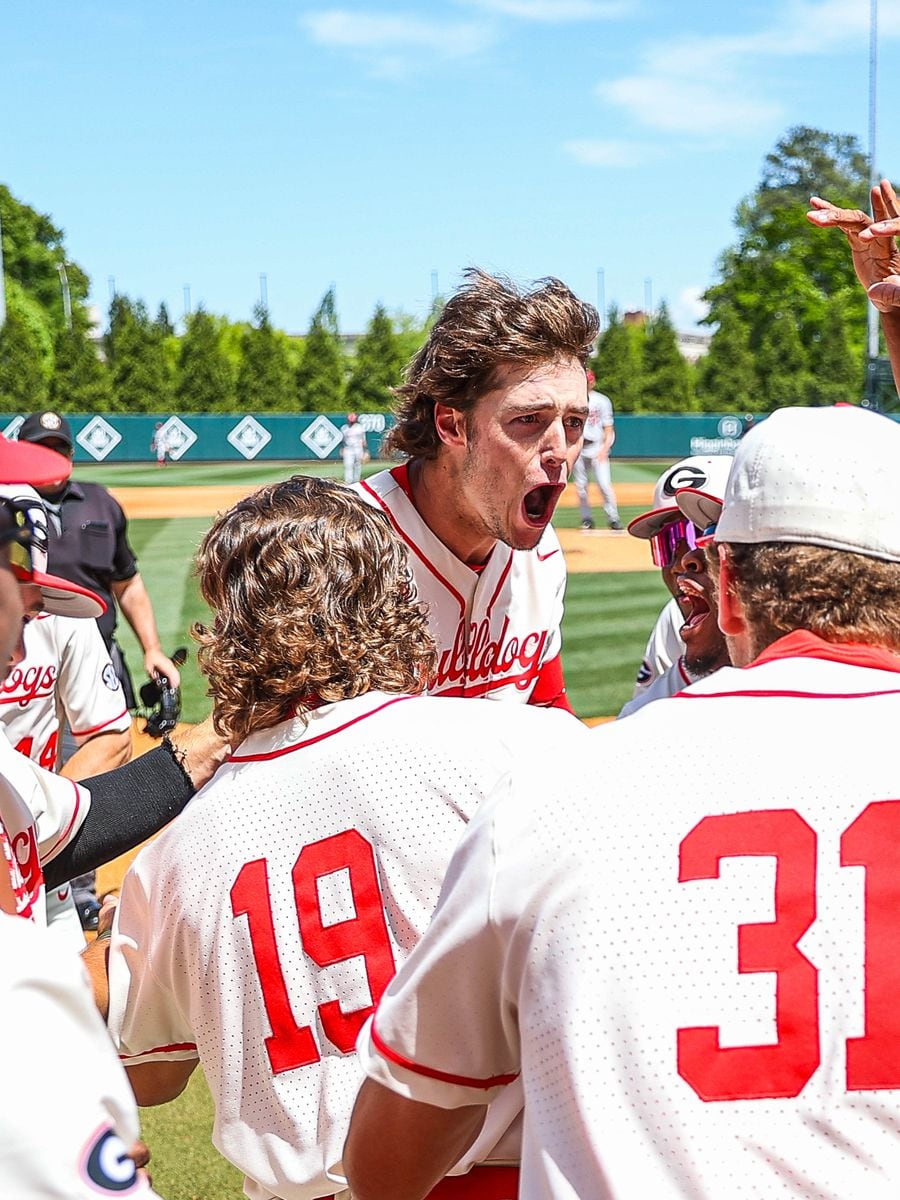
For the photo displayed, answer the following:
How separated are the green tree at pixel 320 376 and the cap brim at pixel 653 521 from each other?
39128 mm

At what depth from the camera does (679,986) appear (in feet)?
4.69

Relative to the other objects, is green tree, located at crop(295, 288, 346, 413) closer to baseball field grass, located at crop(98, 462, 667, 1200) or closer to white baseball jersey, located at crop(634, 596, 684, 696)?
baseball field grass, located at crop(98, 462, 667, 1200)

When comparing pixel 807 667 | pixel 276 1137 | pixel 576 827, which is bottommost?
pixel 276 1137

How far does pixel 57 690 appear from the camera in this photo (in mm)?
4848

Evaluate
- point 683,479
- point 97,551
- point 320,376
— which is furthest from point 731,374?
point 683,479

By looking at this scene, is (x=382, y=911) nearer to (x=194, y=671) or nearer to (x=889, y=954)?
(x=889, y=954)

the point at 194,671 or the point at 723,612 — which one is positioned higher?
the point at 723,612

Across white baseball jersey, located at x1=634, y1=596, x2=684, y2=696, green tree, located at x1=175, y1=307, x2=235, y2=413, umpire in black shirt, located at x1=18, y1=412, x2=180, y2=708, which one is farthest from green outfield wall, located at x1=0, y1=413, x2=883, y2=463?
white baseball jersey, located at x1=634, y1=596, x2=684, y2=696

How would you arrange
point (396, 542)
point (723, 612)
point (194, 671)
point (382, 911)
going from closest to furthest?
point (723, 612), point (382, 911), point (396, 542), point (194, 671)

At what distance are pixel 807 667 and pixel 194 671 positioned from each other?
33.6 ft

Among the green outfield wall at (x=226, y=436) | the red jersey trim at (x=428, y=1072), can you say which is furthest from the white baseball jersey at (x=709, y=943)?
the green outfield wall at (x=226, y=436)

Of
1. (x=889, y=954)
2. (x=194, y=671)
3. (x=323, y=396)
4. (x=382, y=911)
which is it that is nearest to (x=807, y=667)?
(x=889, y=954)

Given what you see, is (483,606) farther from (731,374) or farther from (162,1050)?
(731,374)

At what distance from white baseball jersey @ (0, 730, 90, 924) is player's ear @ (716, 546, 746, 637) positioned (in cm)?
123
